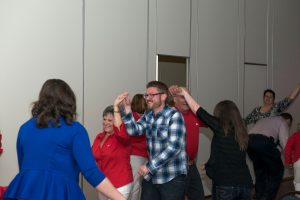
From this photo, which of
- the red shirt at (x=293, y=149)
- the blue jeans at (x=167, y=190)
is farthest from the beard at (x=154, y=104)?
the red shirt at (x=293, y=149)

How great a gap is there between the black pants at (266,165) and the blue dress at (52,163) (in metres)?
3.43

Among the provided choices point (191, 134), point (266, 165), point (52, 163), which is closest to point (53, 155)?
point (52, 163)

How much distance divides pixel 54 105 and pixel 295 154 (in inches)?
134

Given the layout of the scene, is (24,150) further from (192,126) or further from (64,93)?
(192,126)

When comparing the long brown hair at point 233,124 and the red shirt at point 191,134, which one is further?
Result: the red shirt at point 191,134

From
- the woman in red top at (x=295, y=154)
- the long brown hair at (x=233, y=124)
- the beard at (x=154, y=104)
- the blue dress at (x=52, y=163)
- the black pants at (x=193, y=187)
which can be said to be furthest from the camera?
the woman in red top at (x=295, y=154)

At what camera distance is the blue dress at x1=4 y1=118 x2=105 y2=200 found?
7.52ft

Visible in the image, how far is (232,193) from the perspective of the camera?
3771 mm

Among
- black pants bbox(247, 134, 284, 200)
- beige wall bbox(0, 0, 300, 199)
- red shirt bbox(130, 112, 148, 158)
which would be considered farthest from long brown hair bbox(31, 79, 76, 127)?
black pants bbox(247, 134, 284, 200)

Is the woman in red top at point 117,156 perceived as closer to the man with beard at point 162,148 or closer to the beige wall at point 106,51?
the man with beard at point 162,148

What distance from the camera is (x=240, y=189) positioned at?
3.77 m

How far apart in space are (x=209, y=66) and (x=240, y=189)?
304 cm

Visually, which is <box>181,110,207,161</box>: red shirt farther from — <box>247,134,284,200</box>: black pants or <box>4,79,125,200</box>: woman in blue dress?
<box>4,79,125,200</box>: woman in blue dress

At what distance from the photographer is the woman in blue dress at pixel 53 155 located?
2299 millimetres
